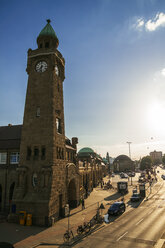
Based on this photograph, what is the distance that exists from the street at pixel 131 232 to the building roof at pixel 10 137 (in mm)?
20969

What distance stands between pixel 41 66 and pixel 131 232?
2833 centimetres

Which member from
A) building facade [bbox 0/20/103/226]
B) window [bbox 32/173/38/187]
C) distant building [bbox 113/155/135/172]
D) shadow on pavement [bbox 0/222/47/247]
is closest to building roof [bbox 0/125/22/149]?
building facade [bbox 0/20/103/226]

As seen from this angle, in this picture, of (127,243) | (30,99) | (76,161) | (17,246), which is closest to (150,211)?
(127,243)

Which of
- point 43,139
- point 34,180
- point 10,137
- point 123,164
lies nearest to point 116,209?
point 34,180

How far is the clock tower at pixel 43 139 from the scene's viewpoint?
24672 mm

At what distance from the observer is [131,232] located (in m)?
20.0

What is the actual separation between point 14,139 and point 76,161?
1390 centimetres

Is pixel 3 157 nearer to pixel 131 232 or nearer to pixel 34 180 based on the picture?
pixel 34 180

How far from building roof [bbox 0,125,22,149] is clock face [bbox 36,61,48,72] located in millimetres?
13807

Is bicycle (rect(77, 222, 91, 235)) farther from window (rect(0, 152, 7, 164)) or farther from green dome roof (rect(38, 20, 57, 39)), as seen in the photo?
green dome roof (rect(38, 20, 57, 39))

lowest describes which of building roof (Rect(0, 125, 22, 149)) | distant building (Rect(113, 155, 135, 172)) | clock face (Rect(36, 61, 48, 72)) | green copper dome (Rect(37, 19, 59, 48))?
distant building (Rect(113, 155, 135, 172))

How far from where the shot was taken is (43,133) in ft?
90.2

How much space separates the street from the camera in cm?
1730

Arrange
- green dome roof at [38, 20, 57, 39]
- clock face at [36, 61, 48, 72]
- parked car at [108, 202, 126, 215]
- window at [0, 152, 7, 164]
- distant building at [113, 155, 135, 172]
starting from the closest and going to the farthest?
parked car at [108, 202, 126, 215] < clock face at [36, 61, 48, 72] < green dome roof at [38, 20, 57, 39] < window at [0, 152, 7, 164] < distant building at [113, 155, 135, 172]
